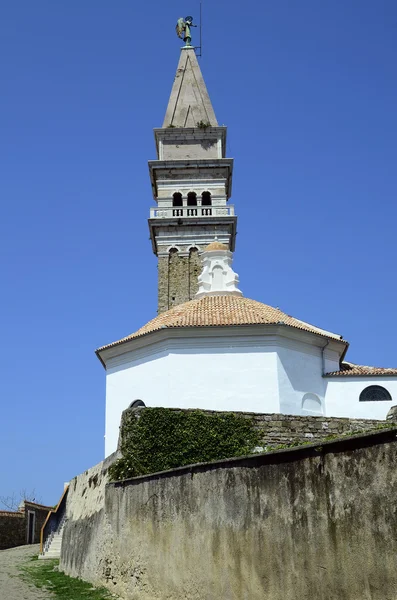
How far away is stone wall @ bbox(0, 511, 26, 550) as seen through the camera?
31031 mm

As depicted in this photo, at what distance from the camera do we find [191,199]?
52.5m

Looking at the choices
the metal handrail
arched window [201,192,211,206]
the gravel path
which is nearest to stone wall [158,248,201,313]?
arched window [201,192,211,206]

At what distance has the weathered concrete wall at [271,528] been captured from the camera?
798 centimetres

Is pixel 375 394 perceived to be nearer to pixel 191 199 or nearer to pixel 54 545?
pixel 54 545

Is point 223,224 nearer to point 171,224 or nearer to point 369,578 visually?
point 171,224

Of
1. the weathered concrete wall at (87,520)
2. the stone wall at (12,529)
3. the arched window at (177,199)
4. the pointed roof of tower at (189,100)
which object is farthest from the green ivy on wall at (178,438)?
the pointed roof of tower at (189,100)

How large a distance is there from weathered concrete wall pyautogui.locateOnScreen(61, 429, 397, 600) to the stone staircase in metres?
11.5

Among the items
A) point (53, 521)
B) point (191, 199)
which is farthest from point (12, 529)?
point (191, 199)

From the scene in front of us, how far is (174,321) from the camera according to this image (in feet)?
83.8

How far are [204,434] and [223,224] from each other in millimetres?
34934

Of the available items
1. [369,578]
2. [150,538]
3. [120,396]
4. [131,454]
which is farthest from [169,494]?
[120,396]

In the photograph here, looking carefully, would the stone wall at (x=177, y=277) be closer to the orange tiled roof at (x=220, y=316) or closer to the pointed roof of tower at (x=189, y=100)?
the pointed roof of tower at (x=189, y=100)

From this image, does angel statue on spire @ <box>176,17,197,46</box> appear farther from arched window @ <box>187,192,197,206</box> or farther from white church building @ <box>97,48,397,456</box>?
white church building @ <box>97,48,397,456</box>

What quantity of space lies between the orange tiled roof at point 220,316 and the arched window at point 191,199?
964 inches
